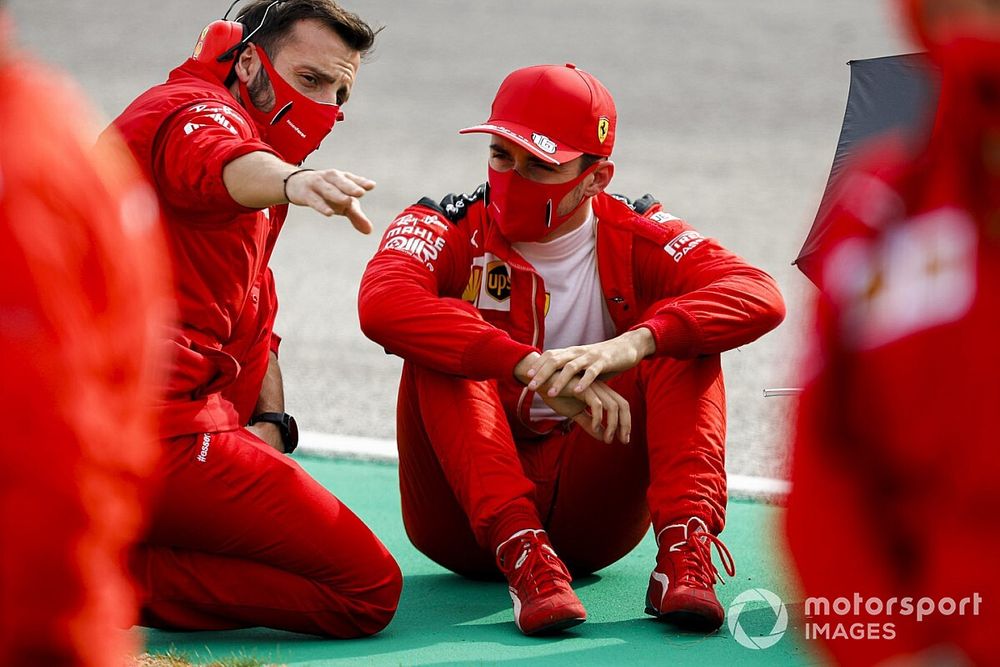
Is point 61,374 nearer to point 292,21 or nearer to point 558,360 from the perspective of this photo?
point 558,360

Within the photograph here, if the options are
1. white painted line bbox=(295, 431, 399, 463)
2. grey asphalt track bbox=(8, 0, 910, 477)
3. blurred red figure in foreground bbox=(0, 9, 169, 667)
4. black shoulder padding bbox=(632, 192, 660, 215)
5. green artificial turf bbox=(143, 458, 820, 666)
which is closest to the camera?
blurred red figure in foreground bbox=(0, 9, 169, 667)

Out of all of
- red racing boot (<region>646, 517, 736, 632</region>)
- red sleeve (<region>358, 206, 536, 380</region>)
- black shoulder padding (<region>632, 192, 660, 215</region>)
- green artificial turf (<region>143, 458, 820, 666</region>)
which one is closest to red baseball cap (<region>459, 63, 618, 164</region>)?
black shoulder padding (<region>632, 192, 660, 215</region>)

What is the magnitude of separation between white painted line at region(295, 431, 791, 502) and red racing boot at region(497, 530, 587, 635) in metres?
1.64

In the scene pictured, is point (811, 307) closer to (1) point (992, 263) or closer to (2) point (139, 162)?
(1) point (992, 263)

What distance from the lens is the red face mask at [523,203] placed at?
181 inches

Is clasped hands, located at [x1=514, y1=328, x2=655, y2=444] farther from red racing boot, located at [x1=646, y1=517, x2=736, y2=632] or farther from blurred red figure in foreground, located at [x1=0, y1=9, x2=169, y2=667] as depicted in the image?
blurred red figure in foreground, located at [x1=0, y1=9, x2=169, y2=667]

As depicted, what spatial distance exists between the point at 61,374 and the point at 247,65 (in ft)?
9.25

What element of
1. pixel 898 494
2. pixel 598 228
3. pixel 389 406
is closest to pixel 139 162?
pixel 598 228

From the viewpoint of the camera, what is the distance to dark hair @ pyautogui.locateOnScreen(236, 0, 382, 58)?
453cm

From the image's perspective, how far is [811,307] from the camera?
2.00 m

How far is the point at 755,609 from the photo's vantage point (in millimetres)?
4441

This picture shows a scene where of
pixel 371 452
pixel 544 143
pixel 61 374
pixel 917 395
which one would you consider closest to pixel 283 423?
pixel 544 143

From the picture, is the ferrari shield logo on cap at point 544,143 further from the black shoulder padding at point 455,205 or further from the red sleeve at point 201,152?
the red sleeve at point 201,152

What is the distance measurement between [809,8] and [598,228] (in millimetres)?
17936
